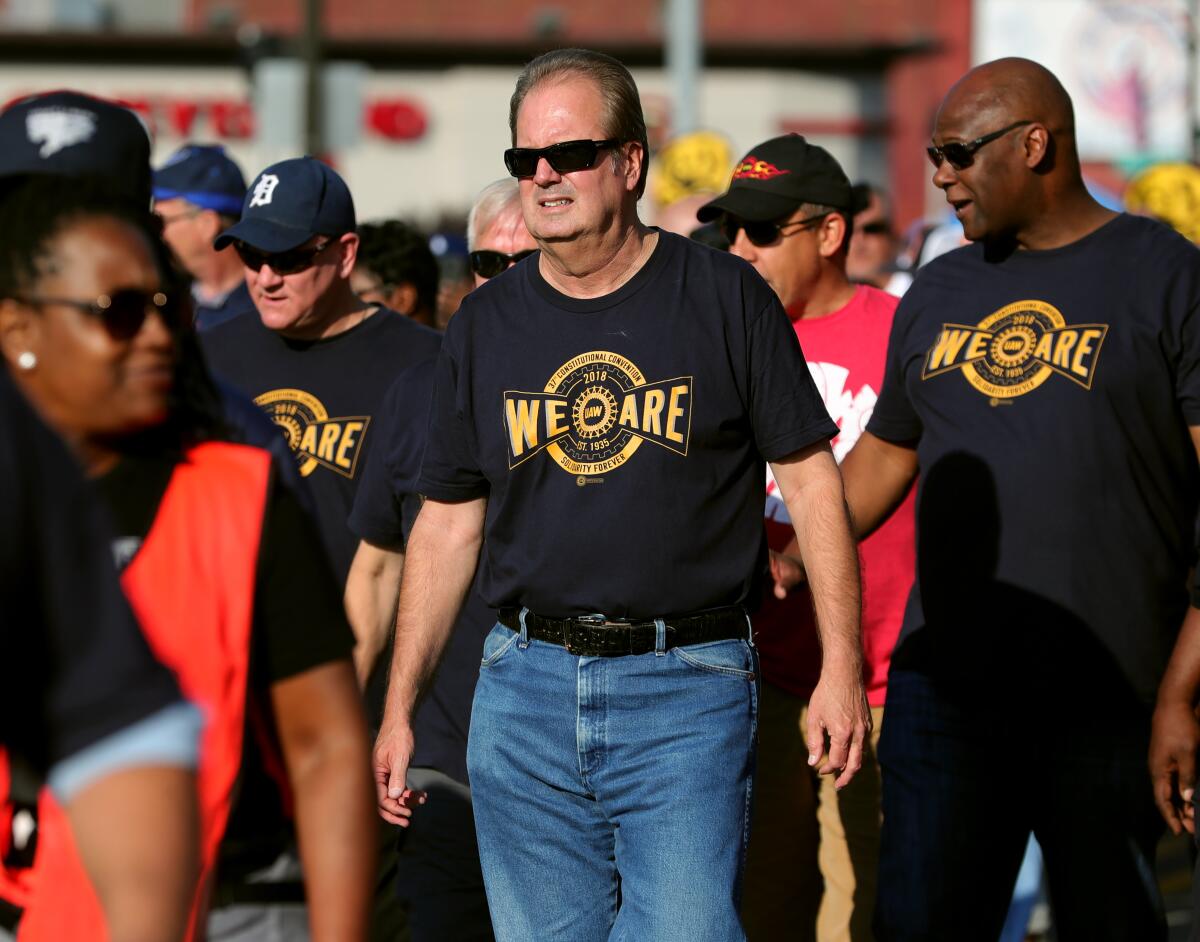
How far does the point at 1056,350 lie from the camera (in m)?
4.66

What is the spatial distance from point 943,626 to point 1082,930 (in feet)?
2.64

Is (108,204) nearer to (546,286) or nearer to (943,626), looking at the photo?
(546,286)

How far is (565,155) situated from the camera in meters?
4.36

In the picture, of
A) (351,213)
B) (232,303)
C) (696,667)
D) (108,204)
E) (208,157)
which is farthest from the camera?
(208,157)

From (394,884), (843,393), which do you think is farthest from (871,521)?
(394,884)

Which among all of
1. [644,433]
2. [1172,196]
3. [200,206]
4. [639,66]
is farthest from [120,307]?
[639,66]

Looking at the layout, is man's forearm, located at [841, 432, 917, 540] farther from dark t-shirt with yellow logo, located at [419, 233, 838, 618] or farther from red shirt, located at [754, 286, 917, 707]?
dark t-shirt with yellow logo, located at [419, 233, 838, 618]

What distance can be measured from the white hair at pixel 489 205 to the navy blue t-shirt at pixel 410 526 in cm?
65

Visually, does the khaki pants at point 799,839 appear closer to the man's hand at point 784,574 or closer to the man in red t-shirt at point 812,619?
the man in red t-shirt at point 812,619

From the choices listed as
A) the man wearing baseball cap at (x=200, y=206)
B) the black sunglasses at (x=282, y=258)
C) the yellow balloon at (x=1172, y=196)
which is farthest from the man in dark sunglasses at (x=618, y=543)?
the yellow balloon at (x=1172, y=196)

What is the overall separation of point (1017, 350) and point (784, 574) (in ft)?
2.63

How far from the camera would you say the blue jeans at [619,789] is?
4.14 meters

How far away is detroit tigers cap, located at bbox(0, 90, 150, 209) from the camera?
2740 mm

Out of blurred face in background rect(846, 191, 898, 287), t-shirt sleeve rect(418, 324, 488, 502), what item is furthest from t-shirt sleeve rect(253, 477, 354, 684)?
blurred face in background rect(846, 191, 898, 287)
